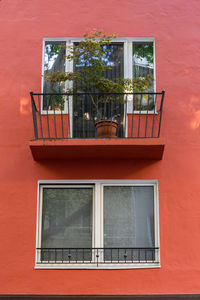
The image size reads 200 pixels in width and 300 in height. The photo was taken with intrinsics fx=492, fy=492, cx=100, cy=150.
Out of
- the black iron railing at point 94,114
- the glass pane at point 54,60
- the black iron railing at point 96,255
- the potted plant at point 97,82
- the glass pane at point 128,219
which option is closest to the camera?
the black iron railing at point 96,255

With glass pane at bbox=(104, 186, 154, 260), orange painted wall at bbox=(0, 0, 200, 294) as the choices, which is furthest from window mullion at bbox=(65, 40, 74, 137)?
glass pane at bbox=(104, 186, 154, 260)

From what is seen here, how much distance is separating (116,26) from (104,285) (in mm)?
5252

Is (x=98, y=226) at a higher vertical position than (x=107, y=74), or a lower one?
lower

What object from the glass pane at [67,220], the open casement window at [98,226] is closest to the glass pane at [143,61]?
the open casement window at [98,226]

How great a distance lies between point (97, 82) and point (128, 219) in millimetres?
2747

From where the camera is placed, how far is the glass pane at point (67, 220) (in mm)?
9406

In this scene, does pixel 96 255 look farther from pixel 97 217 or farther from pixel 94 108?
pixel 94 108

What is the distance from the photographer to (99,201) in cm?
959

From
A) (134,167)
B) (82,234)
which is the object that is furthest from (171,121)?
(82,234)

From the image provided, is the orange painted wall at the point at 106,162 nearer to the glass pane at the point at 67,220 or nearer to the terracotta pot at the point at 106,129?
the glass pane at the point at 67,220

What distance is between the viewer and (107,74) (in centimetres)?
1033

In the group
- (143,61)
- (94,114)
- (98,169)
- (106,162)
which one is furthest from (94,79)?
(98,169)

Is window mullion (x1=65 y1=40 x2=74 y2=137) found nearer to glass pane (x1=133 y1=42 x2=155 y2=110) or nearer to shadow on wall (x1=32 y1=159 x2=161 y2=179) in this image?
shadow on wall (x1=32 y1=159 x2=161 y2=179)

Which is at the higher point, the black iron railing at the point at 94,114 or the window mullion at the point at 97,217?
the black iron railing at the point at 94,114
